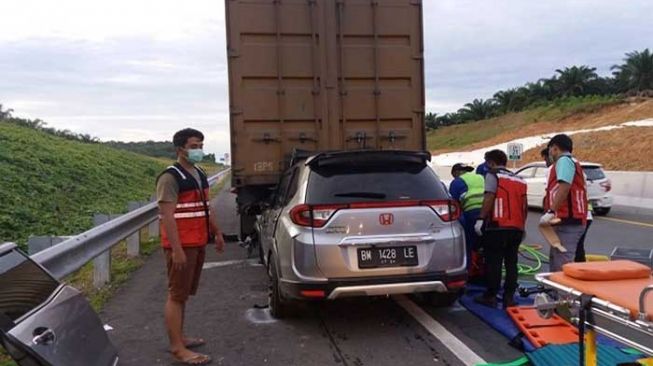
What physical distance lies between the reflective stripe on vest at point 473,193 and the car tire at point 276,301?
2.48 meters

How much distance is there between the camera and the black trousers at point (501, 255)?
5922 mm

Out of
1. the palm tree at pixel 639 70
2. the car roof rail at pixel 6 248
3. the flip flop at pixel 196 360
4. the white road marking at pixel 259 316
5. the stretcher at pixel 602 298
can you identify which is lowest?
the white road marking at pixel 259 316

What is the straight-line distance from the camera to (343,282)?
199 inches

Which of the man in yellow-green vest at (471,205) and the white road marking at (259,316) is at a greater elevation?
the man in yellow-green vest at (471,205)

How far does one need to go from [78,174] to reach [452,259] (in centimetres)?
1484

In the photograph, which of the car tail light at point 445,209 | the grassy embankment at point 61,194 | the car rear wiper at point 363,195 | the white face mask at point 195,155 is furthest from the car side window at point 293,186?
the grassy embankment at point 61,194

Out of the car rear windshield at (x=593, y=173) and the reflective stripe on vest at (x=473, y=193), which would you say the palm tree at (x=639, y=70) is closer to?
the car rear windshield at (x=593, y=173)

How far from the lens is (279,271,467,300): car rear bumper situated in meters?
5.05

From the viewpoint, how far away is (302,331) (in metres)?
5.43

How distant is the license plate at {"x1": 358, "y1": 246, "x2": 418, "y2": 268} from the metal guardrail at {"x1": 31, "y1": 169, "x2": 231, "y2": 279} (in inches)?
100

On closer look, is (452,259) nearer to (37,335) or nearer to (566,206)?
(566,206)

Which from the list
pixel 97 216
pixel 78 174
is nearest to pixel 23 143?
pixel 78 174

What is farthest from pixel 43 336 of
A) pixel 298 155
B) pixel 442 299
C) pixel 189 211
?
pixel 298 155

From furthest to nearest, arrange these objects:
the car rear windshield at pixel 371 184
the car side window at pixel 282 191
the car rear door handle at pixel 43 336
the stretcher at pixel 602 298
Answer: the car side window at pixel 282 191
the car rear windshield at pixel 371 184
the stretcher at pixel 602 298
the car rear door handle at pixel 43 336
